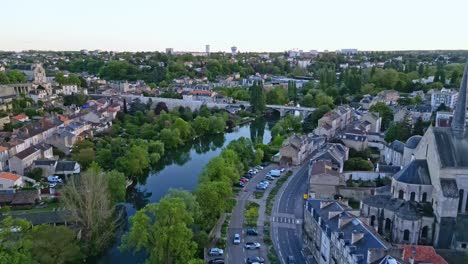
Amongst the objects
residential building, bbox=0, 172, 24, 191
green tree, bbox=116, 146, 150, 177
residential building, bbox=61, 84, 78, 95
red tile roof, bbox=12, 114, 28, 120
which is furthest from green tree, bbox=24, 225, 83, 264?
residential building, bbox=61, 84, 78, 95

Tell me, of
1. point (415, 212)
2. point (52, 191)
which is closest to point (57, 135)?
point (52, 191)

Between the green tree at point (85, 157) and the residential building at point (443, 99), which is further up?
the residential building at point (443, 99)

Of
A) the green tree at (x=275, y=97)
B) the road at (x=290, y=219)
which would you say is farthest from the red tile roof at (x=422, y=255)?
the green tree at (x=275, y=97)

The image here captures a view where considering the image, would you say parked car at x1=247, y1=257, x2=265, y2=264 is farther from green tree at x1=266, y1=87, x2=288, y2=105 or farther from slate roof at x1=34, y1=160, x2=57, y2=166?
green tree at x1=266, y1=87, x2=288, y2=105

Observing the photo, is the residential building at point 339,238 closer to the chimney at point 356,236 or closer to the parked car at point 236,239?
the chimney at point 356,236

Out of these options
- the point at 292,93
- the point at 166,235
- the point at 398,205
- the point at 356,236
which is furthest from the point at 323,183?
the point at 292,93

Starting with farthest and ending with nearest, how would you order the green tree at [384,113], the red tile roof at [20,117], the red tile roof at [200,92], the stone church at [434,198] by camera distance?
the red tile roof at [200,92] < the green tree at [384,113] < the red tile roof at [20,117] < the stone church at [434,198]
